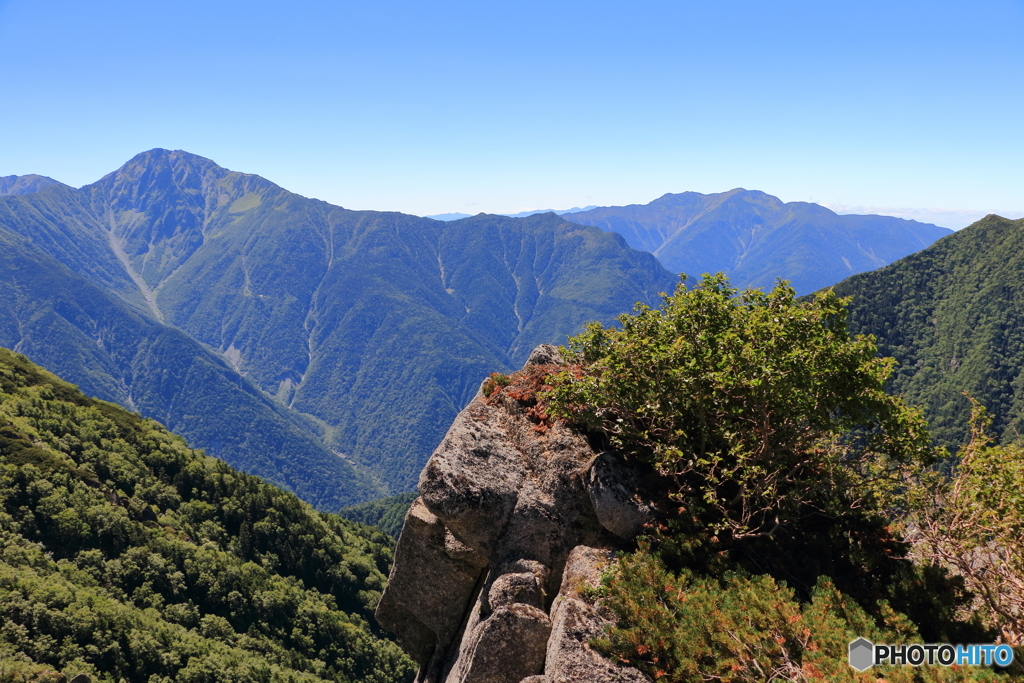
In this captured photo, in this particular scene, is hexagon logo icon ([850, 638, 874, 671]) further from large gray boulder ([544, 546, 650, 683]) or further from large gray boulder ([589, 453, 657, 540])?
large gray boulder ([589, 453, 657, 540])

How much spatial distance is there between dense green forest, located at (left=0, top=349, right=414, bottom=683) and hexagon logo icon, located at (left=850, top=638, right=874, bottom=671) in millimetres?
86144

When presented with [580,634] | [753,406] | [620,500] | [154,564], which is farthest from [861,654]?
[154,564]

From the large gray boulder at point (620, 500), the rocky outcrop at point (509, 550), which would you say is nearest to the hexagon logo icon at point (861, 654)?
the rocky outcrop at point (509, 550)

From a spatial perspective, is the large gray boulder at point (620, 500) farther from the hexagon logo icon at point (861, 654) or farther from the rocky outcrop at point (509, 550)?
the hexagon logo icon at point (861, 654)

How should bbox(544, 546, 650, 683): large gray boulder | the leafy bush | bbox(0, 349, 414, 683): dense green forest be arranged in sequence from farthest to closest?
1. bbox(0, 349, 414, 683): dense green forest
2. the leafy bush
3. bbox(544, 546, 650, 683): large gray boulder

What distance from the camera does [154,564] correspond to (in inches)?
4345

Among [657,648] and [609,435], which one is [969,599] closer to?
[657,648]

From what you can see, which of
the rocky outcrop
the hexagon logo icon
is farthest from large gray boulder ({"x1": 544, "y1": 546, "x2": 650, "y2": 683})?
the hexagon logo icon

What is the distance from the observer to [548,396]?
21375 millimetres

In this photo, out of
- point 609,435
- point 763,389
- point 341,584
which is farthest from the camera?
point 341,584

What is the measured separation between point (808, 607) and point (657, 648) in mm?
3775

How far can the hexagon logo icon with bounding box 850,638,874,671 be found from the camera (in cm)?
1255

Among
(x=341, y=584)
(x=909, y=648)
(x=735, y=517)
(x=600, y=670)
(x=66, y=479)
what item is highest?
(x=735, y=517)

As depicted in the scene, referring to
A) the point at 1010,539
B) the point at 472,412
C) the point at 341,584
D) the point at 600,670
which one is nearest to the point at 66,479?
the point at 341,584
